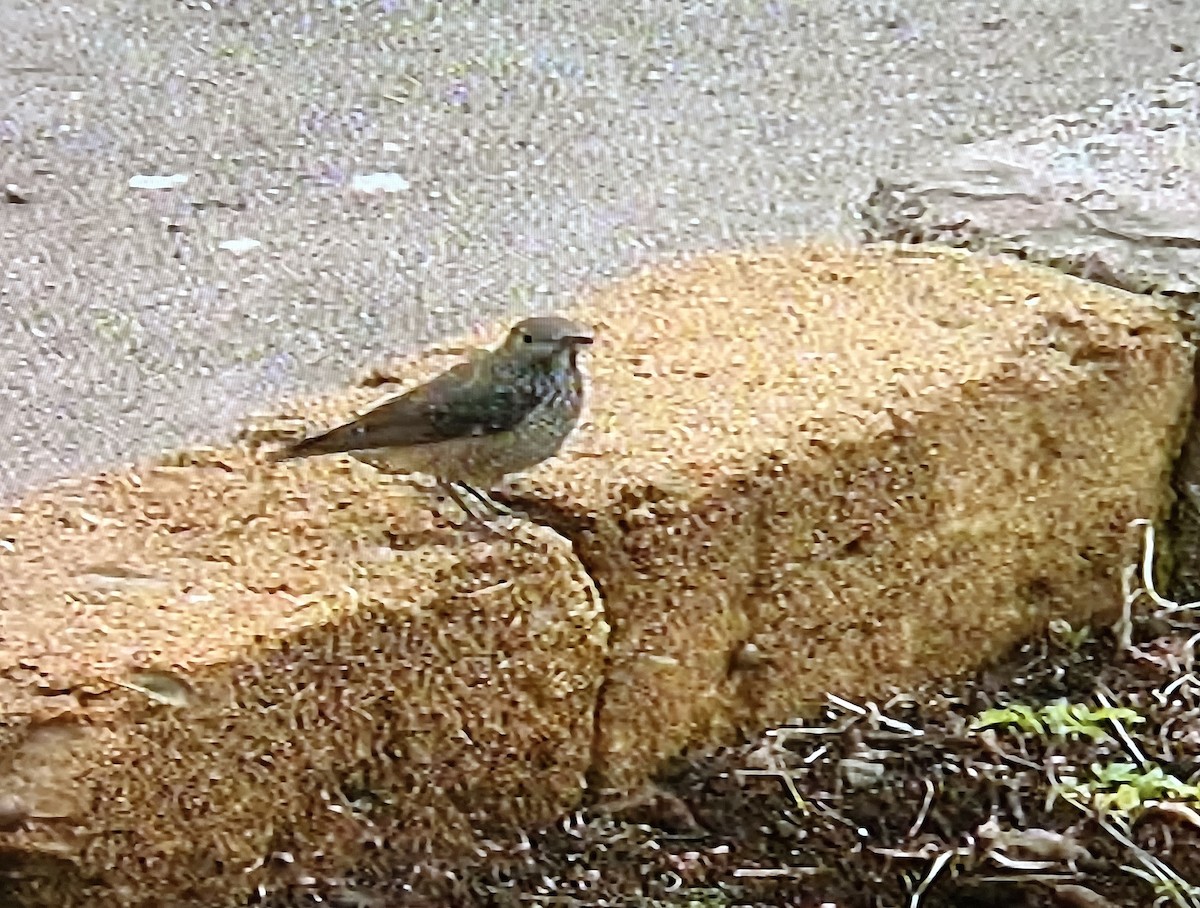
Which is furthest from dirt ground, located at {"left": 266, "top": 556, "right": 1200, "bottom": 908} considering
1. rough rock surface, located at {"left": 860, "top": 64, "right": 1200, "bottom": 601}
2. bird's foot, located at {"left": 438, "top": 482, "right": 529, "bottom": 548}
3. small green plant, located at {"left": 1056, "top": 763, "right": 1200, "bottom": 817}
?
rough rock surface, located at {"left": 860, "top": 64, "right": 1200, "bottom": 601}

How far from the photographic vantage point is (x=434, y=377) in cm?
240

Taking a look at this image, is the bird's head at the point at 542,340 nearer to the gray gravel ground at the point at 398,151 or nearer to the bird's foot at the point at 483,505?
the bird's foot at the point at 483,505

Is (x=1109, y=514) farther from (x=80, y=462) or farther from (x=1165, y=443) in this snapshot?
(x=80, y=462)

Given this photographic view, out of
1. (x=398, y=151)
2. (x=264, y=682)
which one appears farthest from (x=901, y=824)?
(x=398, y=151)

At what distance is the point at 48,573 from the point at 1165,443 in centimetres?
131

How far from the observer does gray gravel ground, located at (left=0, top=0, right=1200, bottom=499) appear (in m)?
4.15

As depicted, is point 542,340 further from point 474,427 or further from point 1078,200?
point 1078,200

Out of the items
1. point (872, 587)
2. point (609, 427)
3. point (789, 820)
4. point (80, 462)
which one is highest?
point (609, 427)

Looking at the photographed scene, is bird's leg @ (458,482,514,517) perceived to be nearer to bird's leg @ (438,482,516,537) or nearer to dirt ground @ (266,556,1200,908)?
bird's leg @ (438,482,516,537)

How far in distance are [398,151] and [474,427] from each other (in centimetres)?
A: 295

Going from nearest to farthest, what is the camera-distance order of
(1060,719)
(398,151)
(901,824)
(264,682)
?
(264,682) < (901,824) < (1060,719) < (398,151)

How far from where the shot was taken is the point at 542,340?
7.41 feet

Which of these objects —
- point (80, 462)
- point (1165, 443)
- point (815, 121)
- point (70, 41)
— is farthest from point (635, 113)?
point (1165, 443)

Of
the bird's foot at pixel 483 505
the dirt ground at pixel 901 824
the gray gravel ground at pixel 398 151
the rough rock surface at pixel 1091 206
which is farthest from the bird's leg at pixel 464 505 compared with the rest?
the gray gravel ground at pixel 398 151
